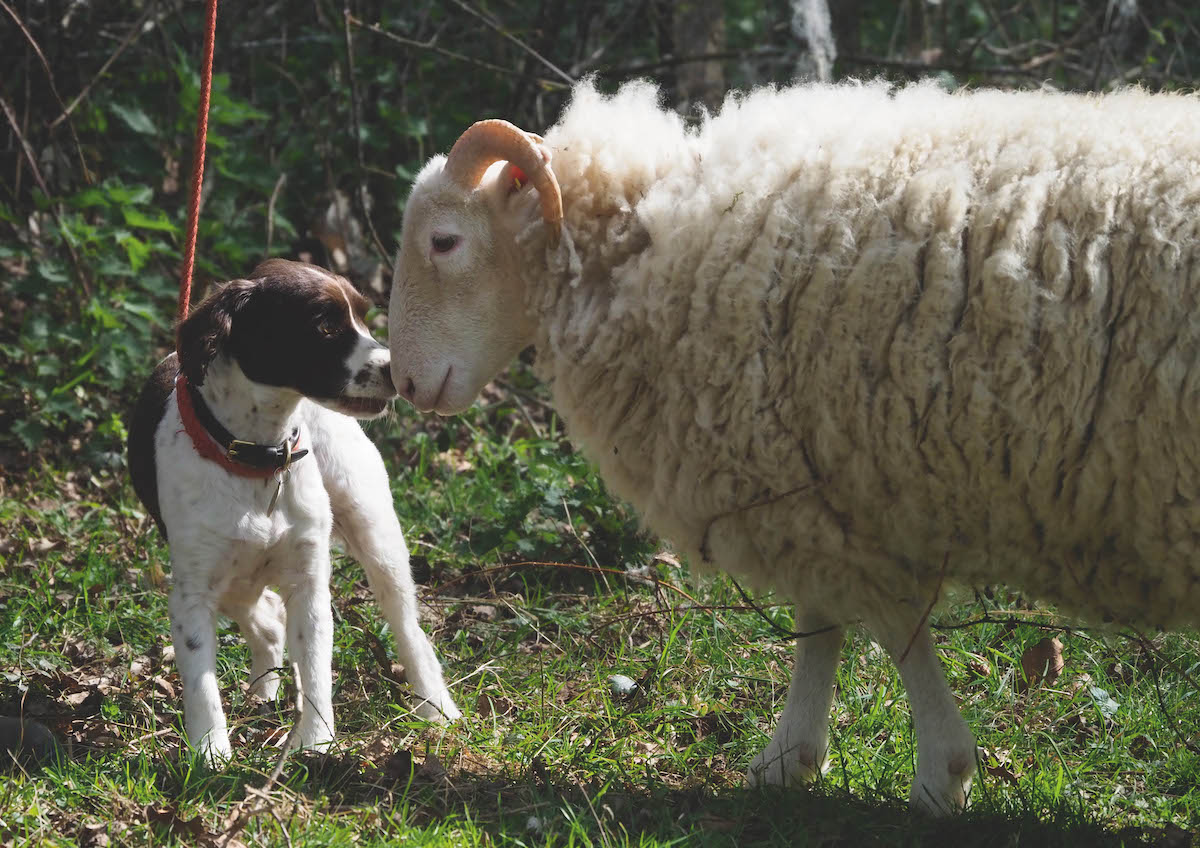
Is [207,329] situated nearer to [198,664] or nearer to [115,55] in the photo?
[198,664]

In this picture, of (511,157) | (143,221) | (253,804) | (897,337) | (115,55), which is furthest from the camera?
(115,55)

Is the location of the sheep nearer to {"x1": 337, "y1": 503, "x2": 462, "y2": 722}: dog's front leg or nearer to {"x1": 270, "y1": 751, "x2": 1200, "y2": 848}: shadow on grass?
{"x1": 270, "y1": 751, "x2": 1200, "y2": 848}: shadow on grass

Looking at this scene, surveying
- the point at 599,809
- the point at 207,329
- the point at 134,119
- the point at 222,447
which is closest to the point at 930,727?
the point at 599,809

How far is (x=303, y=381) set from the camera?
3.41 metres

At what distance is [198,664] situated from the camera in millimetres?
3254

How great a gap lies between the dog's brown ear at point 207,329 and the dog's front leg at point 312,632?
571 millimetres

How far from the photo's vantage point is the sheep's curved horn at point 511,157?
3082 millimetres

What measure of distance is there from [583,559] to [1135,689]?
6.20 feet

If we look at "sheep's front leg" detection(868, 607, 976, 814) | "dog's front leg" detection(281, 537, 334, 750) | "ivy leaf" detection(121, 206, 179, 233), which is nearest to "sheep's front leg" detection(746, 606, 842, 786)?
"sheep's front leg" detection(868, 607, 976, 814)

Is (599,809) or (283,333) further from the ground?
(283,333)

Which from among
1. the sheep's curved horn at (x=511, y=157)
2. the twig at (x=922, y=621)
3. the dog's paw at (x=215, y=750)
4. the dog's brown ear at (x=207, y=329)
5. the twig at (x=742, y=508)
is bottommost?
the dog's paw at (x=215, y=750)

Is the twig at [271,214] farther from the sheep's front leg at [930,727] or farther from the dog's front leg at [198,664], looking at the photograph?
the sheep's front leg at [930,727]

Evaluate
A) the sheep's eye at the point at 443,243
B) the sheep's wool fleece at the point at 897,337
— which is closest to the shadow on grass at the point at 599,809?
the sheep's wool fleece at the point at 897,337

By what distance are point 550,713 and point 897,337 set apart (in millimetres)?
1526
